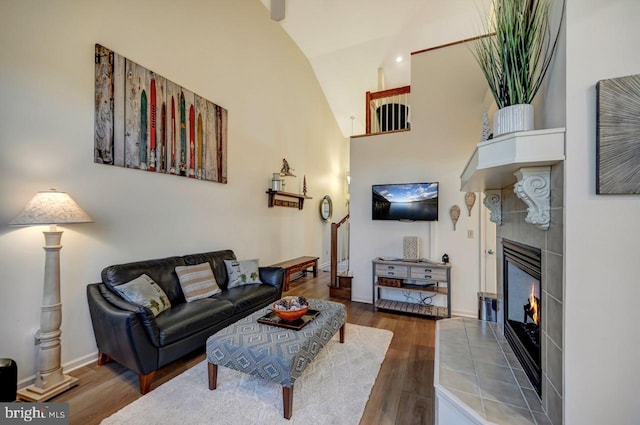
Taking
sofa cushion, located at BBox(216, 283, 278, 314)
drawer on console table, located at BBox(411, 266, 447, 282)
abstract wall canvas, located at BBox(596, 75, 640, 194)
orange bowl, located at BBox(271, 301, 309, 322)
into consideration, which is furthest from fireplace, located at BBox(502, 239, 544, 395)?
sofa cushion, located at BBox(216, 283, 278, 314)

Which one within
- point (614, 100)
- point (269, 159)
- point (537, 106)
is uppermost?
point (269, 159)

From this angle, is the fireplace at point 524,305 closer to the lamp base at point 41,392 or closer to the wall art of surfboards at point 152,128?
the lamp base at point 41,392

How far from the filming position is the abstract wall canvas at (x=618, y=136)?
104 centimetres

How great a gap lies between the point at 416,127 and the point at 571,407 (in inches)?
137

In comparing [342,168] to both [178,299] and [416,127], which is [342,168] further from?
[178,299]

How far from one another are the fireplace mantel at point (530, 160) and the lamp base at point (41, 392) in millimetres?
3242

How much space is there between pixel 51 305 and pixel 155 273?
0.79m

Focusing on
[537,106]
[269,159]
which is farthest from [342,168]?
[537,106]

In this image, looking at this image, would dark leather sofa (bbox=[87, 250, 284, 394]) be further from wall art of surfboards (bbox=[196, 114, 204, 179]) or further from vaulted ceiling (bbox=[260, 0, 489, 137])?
vaulted ceiling (bbox=[260, 0, 489, 137])

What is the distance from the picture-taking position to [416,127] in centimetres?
388

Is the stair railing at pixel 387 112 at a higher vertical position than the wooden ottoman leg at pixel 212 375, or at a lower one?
higher

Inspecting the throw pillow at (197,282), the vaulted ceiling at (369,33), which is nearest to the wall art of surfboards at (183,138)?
the throw pillow at (197,282)

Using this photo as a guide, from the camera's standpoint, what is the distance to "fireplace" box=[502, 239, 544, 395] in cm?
150

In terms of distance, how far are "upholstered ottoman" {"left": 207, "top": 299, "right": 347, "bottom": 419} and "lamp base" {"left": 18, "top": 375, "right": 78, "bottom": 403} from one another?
1.12m
